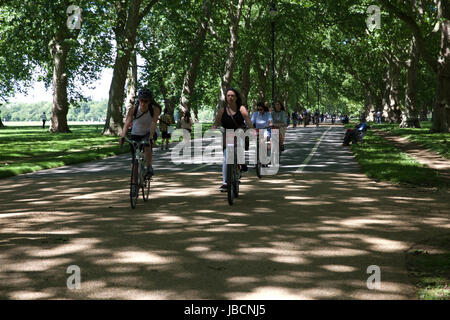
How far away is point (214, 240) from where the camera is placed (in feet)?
23.9

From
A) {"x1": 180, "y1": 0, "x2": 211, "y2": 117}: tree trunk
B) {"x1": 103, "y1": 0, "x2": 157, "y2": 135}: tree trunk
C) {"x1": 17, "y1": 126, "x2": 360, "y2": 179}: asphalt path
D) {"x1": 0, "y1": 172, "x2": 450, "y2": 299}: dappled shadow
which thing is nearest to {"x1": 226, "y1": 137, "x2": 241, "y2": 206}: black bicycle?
{"x1": 0, "y1": 172, "x2": 450, "y2": 299}: dappled shadow

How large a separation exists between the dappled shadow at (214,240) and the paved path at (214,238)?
0.01m

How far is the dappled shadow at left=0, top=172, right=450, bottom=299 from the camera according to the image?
5.25 meters

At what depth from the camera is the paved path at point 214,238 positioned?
527 cm

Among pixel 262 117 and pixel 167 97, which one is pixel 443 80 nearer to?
pixel 262 117

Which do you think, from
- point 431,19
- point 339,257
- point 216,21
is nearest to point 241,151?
point 339,257

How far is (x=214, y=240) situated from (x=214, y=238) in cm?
13

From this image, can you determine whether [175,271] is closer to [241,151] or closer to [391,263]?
[391,263]

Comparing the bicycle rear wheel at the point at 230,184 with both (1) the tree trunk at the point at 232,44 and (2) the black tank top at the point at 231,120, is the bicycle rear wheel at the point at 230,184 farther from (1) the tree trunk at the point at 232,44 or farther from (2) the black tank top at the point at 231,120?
(1) the tree trunk at the point at 232,44

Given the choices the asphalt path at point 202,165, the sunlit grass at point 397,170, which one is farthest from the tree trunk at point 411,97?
the sunlit grass at point 397,170

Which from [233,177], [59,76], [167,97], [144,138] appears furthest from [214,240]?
[167,97]

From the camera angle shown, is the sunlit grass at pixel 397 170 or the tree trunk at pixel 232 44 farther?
the tree trunk at pixel 232 44
